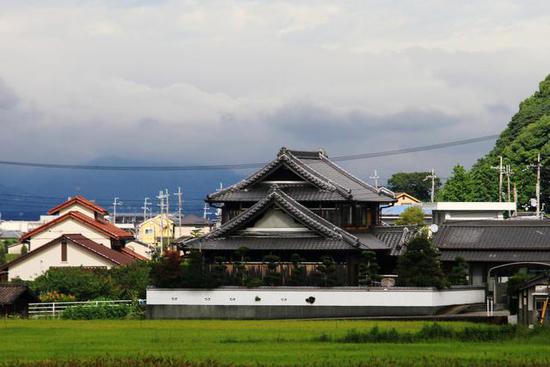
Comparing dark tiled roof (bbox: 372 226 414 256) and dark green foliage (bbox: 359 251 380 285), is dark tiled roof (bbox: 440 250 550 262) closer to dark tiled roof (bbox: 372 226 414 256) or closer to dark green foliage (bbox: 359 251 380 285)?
dark tiled roof (bbox: 372 226 414 256)

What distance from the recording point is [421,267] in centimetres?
5759

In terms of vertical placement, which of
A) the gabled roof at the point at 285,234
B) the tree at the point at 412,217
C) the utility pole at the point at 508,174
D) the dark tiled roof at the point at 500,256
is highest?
the utility pole at the point at 508,174

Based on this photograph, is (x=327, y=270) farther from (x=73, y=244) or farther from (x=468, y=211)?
(x=468, y=211)

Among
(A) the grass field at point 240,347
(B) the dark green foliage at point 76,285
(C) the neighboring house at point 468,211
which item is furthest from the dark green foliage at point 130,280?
(C) the neighboring house at point 468,211

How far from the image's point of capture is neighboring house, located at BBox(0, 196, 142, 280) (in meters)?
85.8

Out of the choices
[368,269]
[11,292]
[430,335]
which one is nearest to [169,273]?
[11,292]

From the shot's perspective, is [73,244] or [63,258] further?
[63,258]

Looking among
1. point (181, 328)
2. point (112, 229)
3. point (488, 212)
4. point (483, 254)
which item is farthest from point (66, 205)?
point (181, 328)

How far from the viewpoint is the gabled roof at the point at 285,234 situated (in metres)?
61.6

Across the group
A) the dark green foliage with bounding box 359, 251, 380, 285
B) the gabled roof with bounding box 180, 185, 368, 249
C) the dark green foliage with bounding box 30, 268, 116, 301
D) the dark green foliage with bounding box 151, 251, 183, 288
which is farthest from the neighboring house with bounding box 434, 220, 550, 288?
the dark green foliage with bounding box 30, 268, 116, 301

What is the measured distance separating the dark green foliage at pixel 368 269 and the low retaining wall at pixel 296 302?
2.73 m

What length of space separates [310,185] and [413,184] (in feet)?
370

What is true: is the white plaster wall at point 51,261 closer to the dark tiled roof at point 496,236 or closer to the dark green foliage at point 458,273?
the dark tiled roof at point 496,236

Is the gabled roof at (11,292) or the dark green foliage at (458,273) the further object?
the gabled roof at (11,292)
